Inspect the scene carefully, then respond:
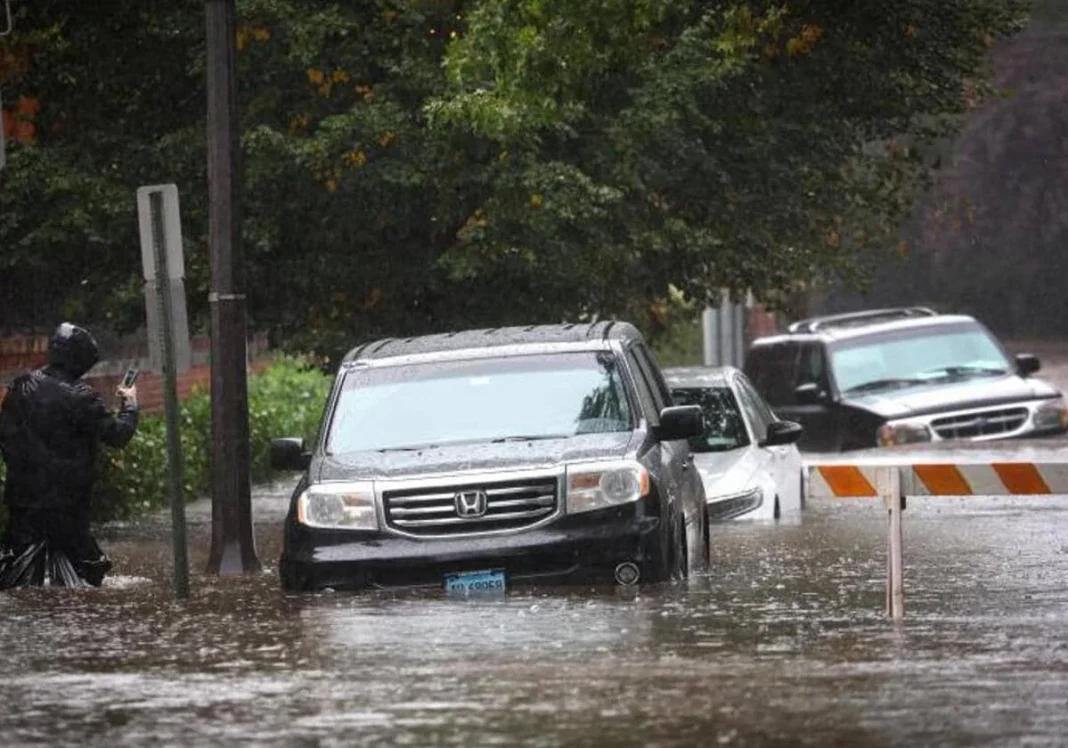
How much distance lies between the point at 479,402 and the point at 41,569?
9.41ft

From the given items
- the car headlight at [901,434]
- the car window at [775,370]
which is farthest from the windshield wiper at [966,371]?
the car window at [775,370]

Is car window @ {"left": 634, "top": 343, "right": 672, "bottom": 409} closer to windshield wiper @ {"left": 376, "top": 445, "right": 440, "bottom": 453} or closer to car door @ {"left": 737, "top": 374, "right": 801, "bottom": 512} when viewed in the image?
windshield wiper @ {"left": 376, "top": 445, "right": 440, "bottom": 453}

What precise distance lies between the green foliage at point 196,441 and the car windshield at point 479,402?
851 cm

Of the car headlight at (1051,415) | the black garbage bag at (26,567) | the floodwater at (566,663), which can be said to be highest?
the car headlight at (1051,415)

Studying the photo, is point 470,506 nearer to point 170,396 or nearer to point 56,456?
point 170,396

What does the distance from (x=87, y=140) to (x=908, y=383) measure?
31.6ft

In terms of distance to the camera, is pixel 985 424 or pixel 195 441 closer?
pixel 195 441

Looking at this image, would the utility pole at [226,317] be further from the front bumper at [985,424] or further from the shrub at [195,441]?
the front bumper at [985,424]

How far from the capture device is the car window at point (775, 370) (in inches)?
1257

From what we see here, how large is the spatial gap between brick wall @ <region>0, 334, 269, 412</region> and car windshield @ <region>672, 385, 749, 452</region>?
5773 mm

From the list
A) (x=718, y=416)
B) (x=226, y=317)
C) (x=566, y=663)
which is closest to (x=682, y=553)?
(x=566, y=663)

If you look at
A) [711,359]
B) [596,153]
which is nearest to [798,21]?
[596,153]

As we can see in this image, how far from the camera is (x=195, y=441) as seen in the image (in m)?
28.5

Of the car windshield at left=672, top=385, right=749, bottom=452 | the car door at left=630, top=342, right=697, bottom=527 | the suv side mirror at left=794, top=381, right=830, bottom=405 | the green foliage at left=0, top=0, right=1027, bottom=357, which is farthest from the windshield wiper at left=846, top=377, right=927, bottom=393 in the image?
the car door at left=630, top=342, right=697, bottom=527
